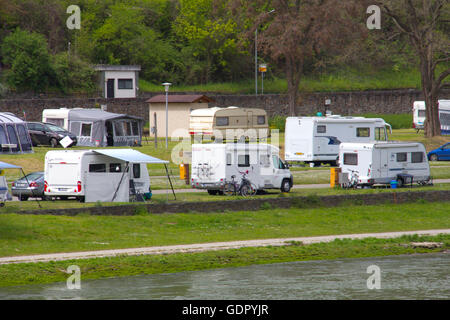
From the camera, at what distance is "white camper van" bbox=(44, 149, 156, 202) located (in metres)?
32.5

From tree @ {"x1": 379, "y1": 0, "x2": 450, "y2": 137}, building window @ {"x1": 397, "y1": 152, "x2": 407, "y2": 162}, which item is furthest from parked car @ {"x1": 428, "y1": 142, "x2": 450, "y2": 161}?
building window @ {"x1": 397, "y1": 152, "x2": 407, "y2": 162}

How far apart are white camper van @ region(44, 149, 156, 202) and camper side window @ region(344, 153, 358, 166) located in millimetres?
11075

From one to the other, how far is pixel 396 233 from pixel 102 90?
181ft

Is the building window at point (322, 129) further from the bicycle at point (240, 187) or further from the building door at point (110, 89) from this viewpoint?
the building door at point (110, 89)

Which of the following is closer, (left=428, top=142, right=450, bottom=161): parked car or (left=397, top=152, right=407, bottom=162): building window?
(left=397, top=152, right=407, bottom=162): building window

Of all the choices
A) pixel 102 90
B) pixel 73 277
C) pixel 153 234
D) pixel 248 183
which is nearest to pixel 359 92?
pixel 102 90

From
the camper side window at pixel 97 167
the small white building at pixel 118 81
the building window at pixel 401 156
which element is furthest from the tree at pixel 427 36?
the camper side window at pixel 97 167

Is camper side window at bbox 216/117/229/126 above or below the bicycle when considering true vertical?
above

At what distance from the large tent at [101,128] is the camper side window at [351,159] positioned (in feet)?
76.2

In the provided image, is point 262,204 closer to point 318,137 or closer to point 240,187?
point 240,187

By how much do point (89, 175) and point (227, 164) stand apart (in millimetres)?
6342

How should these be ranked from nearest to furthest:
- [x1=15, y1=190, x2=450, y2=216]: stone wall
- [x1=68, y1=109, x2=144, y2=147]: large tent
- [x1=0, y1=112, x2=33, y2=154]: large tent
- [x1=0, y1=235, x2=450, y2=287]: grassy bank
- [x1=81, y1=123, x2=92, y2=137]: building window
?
[x1=0, y1=235, x2=450, y2=287]: grassy bank → [x1=15, y1=190, x2=450, y2=216]: stone wall → [x1=0, y1=112, x2=33, y2=154]: large tent → [x1=68, y1=109, x2=144, y2=147]: large tent → [x1=81, y1=123, x2=92, y2=137]: building window

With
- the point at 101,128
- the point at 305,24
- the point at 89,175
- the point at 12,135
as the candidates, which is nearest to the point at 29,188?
the point at 89,175

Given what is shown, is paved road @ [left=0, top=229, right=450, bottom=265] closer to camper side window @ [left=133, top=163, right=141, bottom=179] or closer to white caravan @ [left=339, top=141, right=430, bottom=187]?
camper side window @ [left=133, top=163, right=141, bottom=179]
